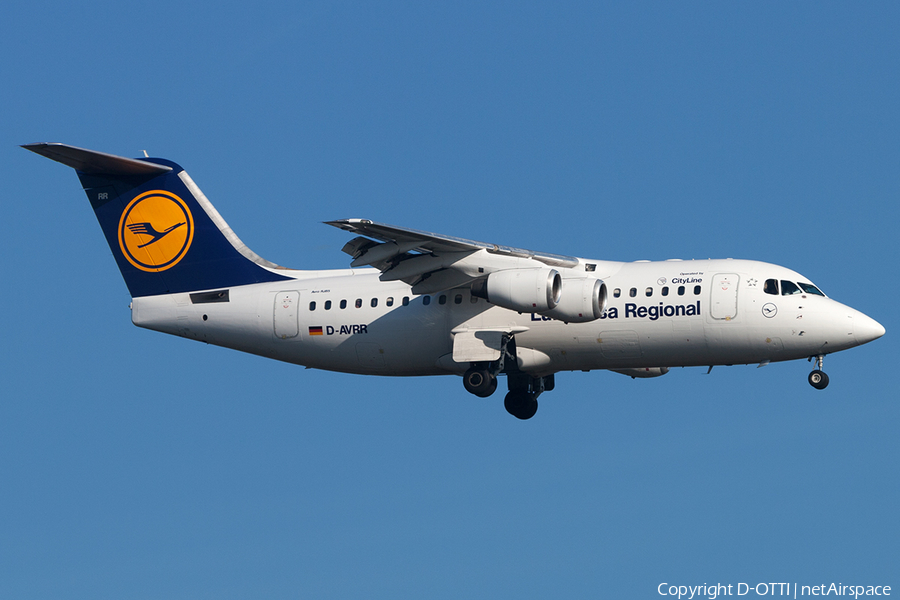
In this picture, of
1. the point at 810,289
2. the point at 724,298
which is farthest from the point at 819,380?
the point at 724,298

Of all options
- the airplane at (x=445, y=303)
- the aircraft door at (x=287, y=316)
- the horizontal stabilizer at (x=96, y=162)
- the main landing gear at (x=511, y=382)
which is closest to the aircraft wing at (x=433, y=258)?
the airplane at (x=445, y=303)

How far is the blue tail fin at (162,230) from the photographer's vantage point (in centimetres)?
2541

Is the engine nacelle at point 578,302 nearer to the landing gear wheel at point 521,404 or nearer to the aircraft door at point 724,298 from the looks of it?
the aircraft door at point 724,298

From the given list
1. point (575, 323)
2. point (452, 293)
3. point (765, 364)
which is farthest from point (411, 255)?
point (765, 364)

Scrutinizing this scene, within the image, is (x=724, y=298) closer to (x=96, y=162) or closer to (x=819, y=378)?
(x=819, y=378)

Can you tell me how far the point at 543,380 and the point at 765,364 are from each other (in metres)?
4.65

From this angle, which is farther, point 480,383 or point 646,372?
point 646,372

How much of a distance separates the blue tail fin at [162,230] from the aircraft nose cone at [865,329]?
11337 mm

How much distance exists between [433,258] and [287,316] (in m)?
3.66

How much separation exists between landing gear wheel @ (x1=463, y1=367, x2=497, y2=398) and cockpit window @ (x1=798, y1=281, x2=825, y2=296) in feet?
18.9

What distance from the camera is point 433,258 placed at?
73.5ft

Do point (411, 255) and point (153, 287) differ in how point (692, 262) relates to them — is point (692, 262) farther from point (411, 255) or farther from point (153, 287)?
point (153, 287)

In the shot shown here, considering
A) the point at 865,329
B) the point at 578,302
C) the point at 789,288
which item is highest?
the point at 789,288

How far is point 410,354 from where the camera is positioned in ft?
77.4
